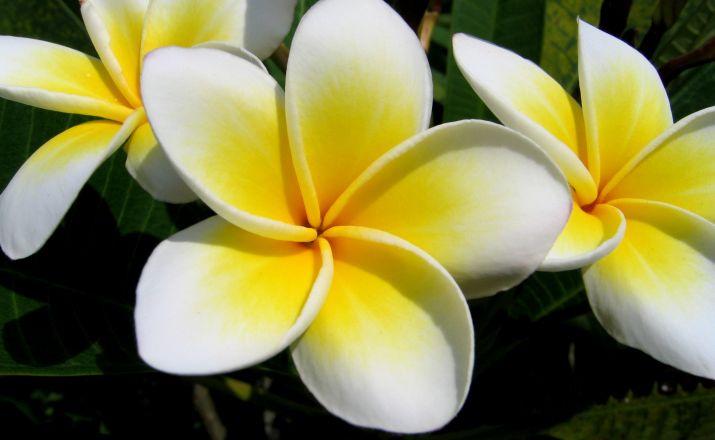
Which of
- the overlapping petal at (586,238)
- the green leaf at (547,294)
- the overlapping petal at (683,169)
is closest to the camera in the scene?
the overlapping petal at (586,238)

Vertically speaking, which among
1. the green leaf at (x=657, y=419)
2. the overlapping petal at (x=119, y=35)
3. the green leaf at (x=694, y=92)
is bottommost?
the green leaf at (x=657, y=419)

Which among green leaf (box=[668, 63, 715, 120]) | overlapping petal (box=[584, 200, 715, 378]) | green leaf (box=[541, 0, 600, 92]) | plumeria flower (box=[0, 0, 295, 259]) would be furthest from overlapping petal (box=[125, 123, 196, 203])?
green leaf (box=[668, 63, 715, 120])

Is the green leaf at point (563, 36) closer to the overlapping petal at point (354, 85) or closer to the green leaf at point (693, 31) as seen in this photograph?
the green leaf at point (693, 31)

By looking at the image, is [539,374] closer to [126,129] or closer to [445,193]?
[445,193]

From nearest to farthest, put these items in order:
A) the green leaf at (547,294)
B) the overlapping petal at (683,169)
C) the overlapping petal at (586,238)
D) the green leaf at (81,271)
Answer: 1. the overlapping petal at (586,238)
2. the overlapping petal at (683,169)
3. the green leaf at (81,271)
4. the green leaf at (547,294)

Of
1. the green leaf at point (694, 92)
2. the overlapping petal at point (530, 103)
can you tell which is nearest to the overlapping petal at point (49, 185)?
the overlapping petal at point (530, 103)

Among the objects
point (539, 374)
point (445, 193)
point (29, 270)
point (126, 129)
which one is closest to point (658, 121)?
point (445, 193)
